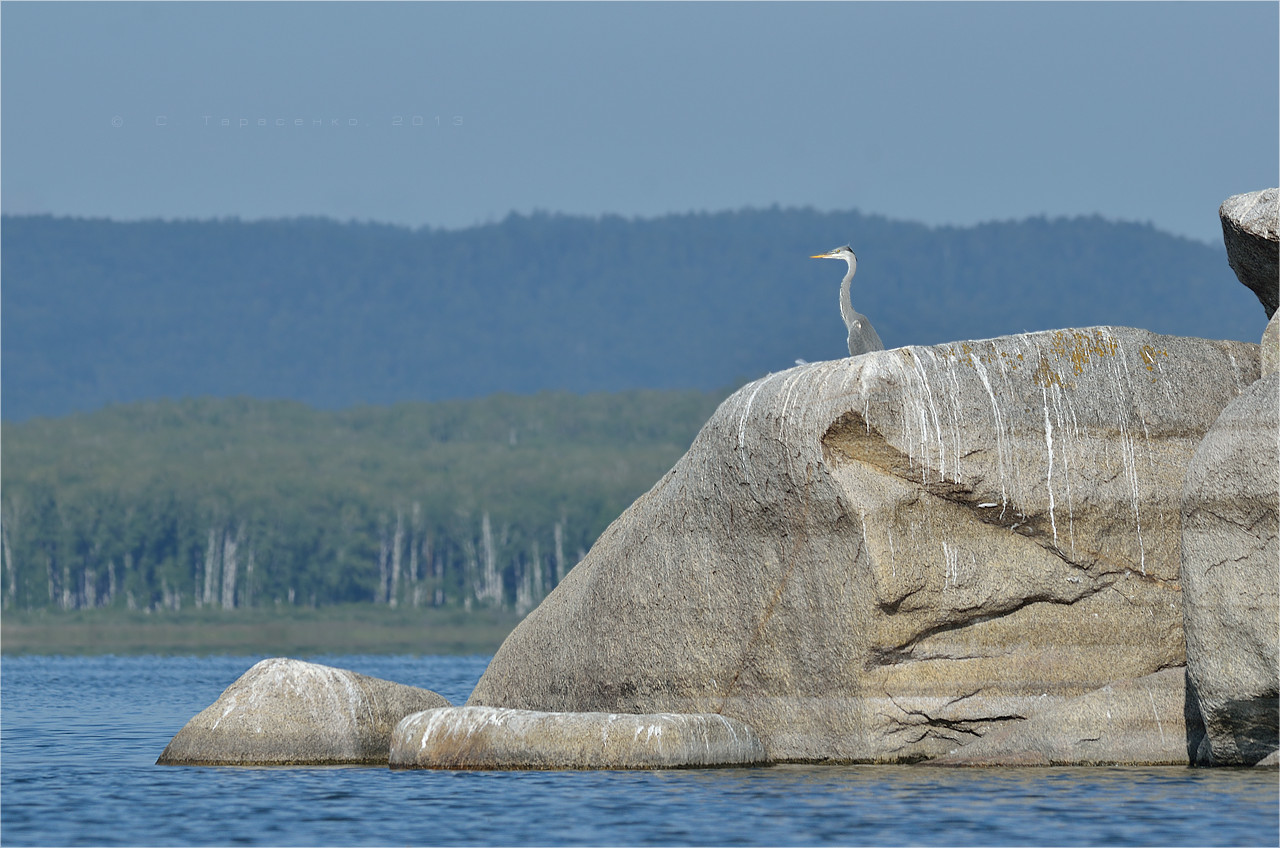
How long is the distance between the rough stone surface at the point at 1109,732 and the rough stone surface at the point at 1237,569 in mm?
1103

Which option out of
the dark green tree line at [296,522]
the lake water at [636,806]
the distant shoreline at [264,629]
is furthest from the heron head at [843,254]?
the dark green tree line at [296,522]

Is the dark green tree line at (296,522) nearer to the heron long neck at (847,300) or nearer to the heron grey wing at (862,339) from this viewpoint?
the heron long neck at (847,300)

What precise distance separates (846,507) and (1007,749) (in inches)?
117

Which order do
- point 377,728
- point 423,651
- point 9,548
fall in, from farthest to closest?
1. point 9,548
2. point 423,651
3. point 377,728

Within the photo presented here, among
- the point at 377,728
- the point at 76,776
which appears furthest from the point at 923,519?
the point at 76,776

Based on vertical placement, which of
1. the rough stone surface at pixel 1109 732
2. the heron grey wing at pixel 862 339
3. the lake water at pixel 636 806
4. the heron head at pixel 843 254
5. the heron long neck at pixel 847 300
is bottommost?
the lake water at pixel 636 806

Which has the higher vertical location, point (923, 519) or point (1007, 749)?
point (923, 519)

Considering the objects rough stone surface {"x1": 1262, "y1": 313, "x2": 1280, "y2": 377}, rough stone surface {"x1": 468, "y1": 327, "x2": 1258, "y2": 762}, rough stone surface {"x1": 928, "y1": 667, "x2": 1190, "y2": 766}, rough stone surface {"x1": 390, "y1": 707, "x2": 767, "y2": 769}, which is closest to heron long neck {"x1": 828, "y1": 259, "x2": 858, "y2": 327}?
rough stone surface {"x1": 468, "y1": 327, "x2": 1258, "y2": 762}

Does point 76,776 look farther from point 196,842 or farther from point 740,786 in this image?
point 740,786

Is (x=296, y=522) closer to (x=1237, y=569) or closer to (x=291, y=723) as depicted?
(x=291, y=723)

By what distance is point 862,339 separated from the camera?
69.2ft

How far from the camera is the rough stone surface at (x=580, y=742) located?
19.5 m

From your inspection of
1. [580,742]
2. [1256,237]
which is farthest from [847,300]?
[580,742]

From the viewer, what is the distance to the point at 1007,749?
763 inches
